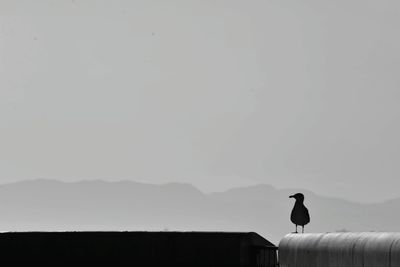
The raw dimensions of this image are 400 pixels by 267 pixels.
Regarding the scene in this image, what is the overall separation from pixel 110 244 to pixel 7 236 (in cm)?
216

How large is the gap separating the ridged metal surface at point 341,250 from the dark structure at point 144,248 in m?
3.80

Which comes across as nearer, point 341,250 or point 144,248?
point 341,250

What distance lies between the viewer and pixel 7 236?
2489 cm

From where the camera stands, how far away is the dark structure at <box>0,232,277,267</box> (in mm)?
23859

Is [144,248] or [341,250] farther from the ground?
[144,248]

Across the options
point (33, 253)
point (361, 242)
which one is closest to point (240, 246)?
point (33, 253)

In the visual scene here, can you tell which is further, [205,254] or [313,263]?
[205,254]

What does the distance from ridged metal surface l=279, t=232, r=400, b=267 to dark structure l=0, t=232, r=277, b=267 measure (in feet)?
12.5

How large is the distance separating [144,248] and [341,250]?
8.69m

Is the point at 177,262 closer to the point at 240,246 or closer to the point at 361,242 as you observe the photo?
the point at 240,246

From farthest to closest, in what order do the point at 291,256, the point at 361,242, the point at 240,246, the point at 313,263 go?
the point at 240,246 → the point at 291,256 → the point at 313,263 → the point at 361,242

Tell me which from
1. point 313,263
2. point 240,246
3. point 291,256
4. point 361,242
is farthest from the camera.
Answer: point 240,246

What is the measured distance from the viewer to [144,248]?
2436 centimetres

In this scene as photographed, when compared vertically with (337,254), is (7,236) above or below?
above
